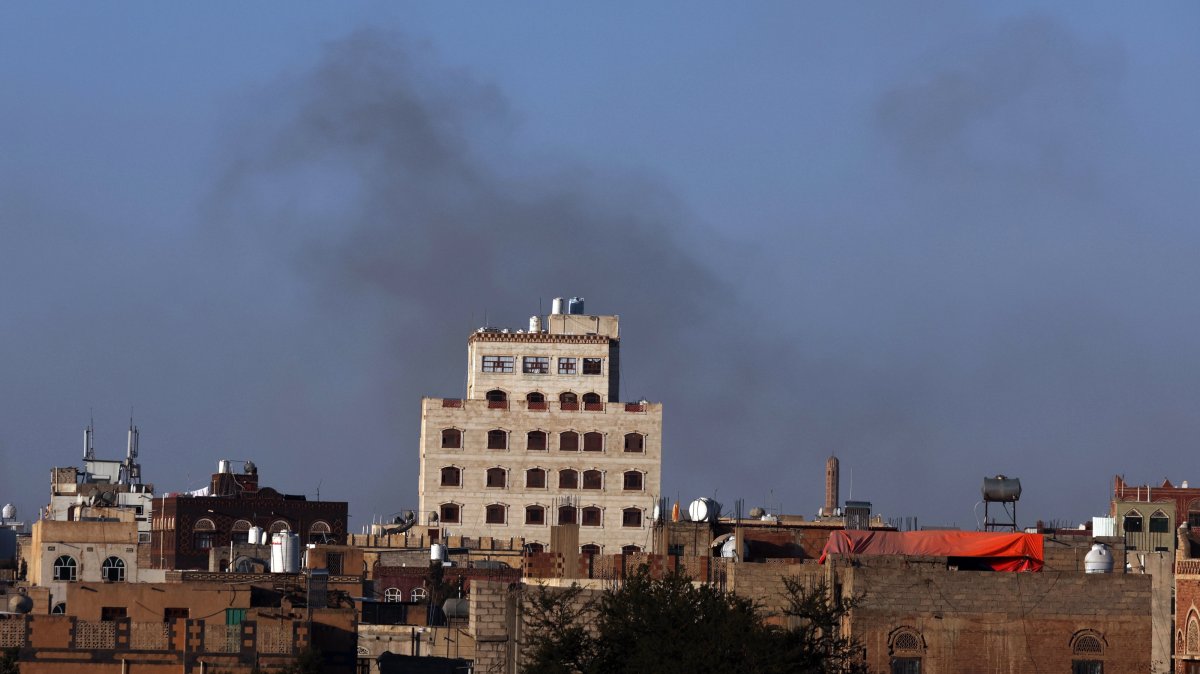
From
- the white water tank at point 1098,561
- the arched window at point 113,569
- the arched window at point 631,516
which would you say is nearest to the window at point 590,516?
the arched window at point 631,516

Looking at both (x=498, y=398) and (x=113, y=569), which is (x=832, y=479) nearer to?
(x=498, y=398)

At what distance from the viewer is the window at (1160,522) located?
148 meters

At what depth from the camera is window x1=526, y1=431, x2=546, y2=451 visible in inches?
6678

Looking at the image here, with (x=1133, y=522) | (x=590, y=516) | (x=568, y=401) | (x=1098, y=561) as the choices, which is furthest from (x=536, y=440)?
(x=1098, y=561)

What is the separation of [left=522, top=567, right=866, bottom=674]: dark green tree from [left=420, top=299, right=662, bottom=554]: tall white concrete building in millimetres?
87010

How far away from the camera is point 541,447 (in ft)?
558

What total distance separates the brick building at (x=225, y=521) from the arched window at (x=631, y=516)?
23.6 m

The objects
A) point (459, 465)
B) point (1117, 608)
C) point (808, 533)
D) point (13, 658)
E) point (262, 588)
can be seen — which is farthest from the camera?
point (459, 465)

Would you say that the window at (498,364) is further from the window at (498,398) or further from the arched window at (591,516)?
the arched window at (591,516)

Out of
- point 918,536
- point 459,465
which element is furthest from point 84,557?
point 459,465

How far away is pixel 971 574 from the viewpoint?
81.4 m

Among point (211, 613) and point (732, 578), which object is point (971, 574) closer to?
point (732, 578)

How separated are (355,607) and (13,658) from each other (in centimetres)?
1896

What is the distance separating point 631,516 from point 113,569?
206 feet
